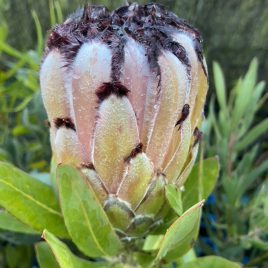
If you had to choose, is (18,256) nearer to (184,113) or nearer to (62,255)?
(62,255)

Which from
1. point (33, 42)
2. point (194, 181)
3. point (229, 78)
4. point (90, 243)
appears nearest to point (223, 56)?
point (229, 78)

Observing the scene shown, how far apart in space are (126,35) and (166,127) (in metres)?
0.12

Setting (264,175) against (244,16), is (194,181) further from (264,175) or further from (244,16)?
(244,16)

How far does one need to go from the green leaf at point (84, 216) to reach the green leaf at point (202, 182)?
133 mm

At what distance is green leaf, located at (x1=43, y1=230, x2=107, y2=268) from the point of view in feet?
2.44

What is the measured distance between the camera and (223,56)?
170 centimetres

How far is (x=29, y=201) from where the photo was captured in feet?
2.81

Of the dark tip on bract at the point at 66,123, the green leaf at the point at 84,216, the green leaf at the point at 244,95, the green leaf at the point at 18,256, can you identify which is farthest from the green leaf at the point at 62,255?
the green leaf at the point at 244,95

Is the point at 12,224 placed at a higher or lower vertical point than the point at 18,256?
higher

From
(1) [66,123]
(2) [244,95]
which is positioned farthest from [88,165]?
(2) [244,95]

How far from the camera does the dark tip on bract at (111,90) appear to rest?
0.68 metres

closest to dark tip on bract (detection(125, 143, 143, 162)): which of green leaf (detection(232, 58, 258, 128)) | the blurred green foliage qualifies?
the blurred green foliage

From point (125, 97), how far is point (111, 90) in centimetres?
2

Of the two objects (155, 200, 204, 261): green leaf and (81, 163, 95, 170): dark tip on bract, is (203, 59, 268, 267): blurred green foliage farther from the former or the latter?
(81, 163, 95, 170): dark tip on bract
